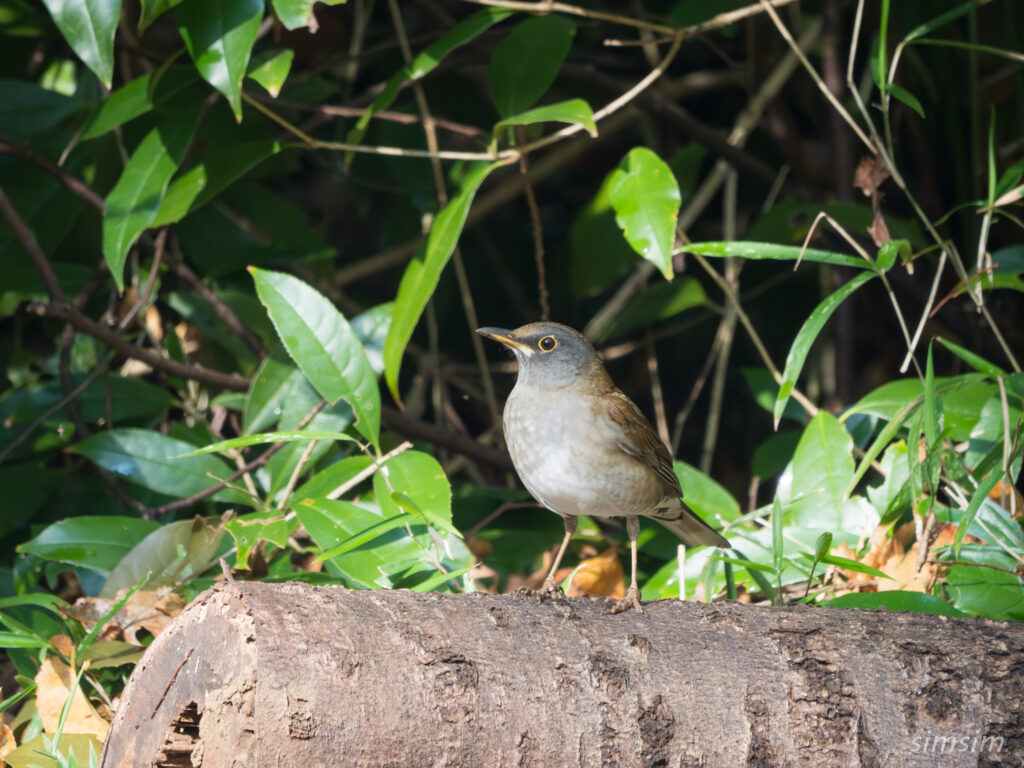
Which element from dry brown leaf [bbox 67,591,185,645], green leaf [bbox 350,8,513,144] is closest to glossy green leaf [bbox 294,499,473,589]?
dry brown leaf [bbox 67,591,185,645]

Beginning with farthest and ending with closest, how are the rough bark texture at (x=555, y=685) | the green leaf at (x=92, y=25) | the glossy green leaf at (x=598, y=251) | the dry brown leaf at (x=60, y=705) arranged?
the glossy green leaf at (x=598, y=251) → the green leaf at (x=92, y=25) → the dry brown leaf at (x=60, y=705) → the rough bark texture at (x=555, y=685)

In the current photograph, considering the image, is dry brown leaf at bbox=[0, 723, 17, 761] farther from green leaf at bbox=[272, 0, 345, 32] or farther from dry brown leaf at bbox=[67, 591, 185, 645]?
green leaf at bbox=[272, 0, 345, 32]

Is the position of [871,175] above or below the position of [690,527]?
above

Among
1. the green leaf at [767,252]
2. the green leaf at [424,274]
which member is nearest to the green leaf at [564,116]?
the green leaf at [424,274]

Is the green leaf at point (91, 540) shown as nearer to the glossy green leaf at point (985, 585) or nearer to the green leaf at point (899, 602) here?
the green leaf at point (899, 602)

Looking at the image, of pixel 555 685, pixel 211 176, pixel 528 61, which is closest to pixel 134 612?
pixel 211 176

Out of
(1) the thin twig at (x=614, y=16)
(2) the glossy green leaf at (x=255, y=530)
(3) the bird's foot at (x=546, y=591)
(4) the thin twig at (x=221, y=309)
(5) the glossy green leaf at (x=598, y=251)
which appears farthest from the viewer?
(5) the glossy green leaf at (x=598, y=251)

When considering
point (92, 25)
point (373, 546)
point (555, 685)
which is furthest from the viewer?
point (92, 25)

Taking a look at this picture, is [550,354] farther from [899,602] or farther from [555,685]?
[555,685]

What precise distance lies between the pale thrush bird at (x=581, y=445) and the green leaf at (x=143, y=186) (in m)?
1.34

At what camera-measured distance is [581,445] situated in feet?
11.4

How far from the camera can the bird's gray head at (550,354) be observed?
383 centimetres

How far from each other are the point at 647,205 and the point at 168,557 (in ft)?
6.72

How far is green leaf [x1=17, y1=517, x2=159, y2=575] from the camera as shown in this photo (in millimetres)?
3512
